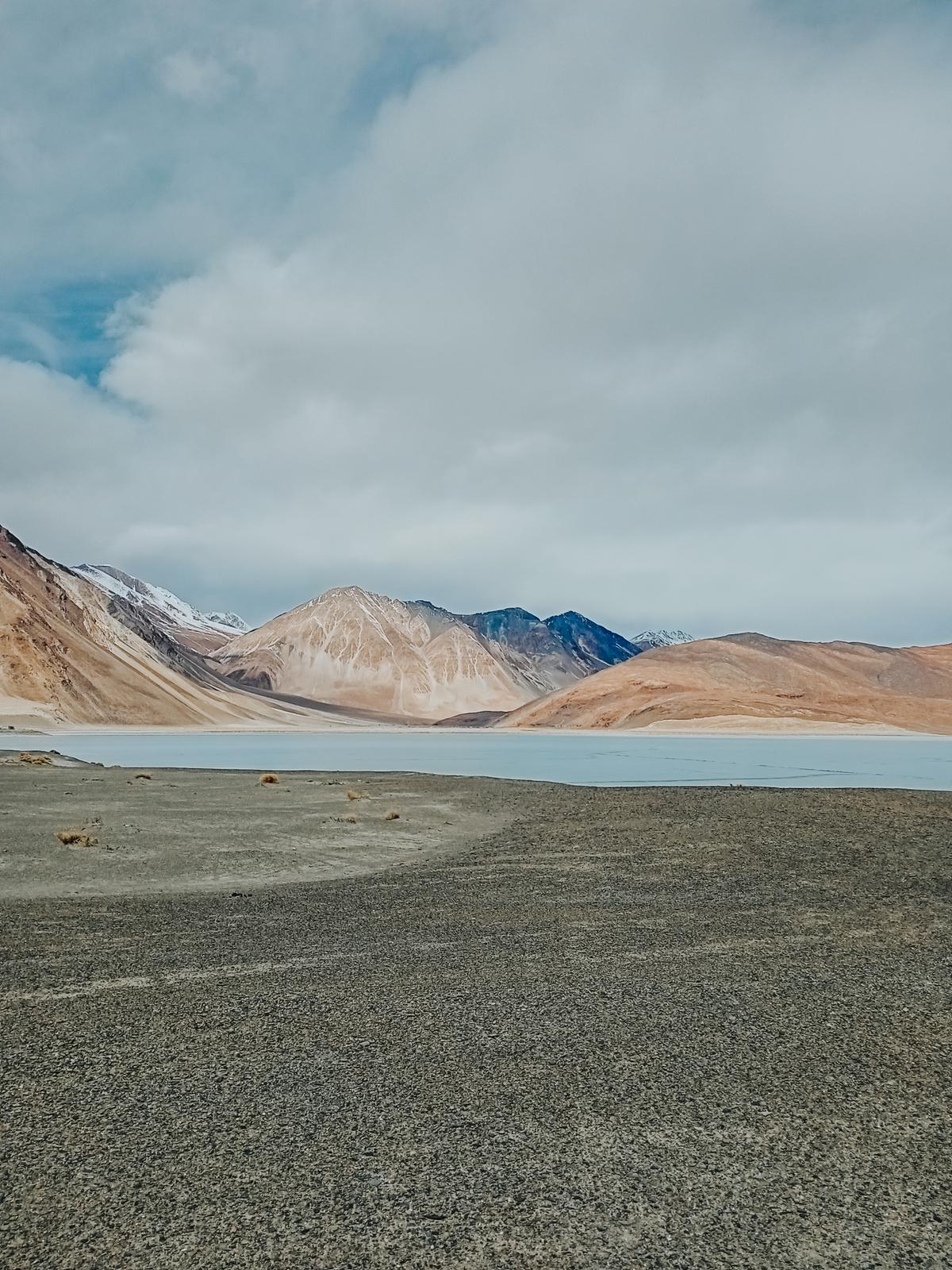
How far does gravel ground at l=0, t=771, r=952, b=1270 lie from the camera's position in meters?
3.21

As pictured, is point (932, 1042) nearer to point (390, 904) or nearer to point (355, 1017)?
point (355, 1017)

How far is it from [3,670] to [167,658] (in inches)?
2250

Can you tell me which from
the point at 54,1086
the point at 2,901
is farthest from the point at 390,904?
the point at 54,1086

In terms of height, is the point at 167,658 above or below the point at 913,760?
above

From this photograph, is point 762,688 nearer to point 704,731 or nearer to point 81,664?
point 704,731

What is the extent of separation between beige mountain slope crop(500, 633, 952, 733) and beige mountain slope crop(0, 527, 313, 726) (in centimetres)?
5136

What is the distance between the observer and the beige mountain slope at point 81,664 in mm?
101875

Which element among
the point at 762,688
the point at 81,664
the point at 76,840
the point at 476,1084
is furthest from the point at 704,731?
the point at 476,1084

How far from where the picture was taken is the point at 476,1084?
14.7 feet

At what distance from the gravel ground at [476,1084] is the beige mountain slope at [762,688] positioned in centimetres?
10093

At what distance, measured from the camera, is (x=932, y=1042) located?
5.16 meters

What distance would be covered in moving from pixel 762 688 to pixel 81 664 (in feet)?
318

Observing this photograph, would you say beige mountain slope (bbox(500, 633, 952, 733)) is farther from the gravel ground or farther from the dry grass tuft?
the gravel ground

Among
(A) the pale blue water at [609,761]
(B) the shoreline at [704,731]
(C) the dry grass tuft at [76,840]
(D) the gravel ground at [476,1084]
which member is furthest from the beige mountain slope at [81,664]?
(D) the gravel ground at [476,1084]
